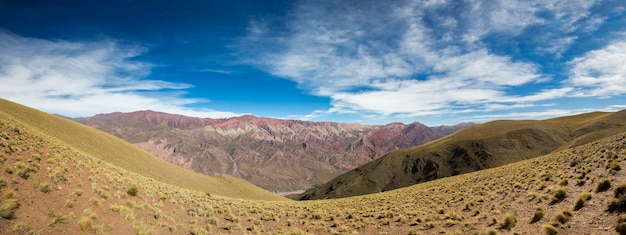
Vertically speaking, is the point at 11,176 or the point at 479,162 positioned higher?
the point at 11,176

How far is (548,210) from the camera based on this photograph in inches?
514

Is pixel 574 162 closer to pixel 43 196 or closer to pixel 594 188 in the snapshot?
pixel 594 188

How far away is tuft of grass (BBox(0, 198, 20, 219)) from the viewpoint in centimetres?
871

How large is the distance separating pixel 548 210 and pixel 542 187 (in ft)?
18.0

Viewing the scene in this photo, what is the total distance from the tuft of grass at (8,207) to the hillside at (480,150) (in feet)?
559

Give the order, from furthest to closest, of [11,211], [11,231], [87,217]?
[87,217], [11,211], [11,231]

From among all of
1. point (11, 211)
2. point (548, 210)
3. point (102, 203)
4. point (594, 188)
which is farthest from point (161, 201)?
point (594, 188)

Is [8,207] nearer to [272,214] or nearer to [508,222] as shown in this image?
[272,214]

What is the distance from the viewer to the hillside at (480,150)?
14175cm

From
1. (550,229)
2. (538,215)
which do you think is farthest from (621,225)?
(538,215)

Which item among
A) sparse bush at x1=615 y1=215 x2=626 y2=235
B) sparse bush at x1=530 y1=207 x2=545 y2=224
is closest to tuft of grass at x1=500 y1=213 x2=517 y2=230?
sparse bush at x1=530 y1=207 x2=545 y2=224

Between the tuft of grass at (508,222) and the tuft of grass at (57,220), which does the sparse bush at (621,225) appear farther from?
the tuft of grass at (57,220)

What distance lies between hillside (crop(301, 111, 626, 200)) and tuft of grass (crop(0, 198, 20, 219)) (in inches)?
6707

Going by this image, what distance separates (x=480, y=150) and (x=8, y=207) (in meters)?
189
